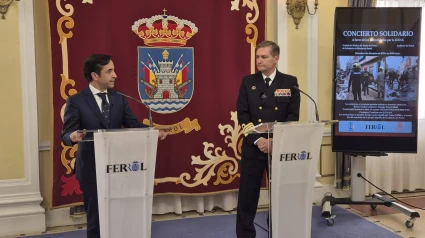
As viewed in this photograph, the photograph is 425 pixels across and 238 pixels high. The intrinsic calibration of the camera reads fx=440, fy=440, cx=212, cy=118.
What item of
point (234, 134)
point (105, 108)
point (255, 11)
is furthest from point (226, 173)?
point (105, 108)

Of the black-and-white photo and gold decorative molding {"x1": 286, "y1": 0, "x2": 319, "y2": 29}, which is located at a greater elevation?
gold decorative molding {"x1": 286, "y1": 0, "x2": 319, "y2": 29}

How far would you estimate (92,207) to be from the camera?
2.50m

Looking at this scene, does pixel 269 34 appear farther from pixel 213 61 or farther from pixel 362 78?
pixel 362 78

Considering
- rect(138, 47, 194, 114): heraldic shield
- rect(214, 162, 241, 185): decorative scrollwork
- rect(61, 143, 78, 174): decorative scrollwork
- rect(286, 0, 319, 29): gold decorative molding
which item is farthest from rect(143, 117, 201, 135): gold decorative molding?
rect(286, 0, 319, 29): gold decorative molding

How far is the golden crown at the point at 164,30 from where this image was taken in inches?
147

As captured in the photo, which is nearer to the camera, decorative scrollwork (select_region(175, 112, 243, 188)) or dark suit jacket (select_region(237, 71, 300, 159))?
dark suit jacket (select_region(237, 71, 300, 159))

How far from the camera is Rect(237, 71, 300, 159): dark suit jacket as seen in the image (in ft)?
9.59

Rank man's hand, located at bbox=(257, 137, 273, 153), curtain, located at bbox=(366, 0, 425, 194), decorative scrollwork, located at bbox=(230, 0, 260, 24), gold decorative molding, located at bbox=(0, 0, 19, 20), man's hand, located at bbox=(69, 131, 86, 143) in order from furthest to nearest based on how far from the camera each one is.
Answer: curtain, located at bbox=(366, 0, 425, 194) < decorative scrollwork, located at bbox=(230, 0, 260, 24) < gold decorative molding, located at bbox=(0, 0, 19, 20) < man's hand, located at bbox=(257, 137, 273, 153) < man's hand, located at bbox=(69, 131, 86, 143)

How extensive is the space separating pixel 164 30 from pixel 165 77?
401 millimetres

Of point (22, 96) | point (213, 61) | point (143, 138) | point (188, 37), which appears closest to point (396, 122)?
point (213, 61)

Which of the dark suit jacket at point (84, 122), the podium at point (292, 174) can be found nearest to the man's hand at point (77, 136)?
the dark suit jacket at point (84, 122)

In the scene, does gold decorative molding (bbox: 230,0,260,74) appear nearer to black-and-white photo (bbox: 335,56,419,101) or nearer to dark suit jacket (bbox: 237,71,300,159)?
black-and-white photo (bbox: 335,56,419,101)

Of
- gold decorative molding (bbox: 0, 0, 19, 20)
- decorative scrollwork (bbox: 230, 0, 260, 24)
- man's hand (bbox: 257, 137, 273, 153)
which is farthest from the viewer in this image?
decorative scrollwork (bbox: 230, 0, 260, 24)

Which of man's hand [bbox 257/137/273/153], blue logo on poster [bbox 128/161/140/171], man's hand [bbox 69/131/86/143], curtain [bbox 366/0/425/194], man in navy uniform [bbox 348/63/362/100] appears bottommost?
curtain [bbox 366/0/425/194]
